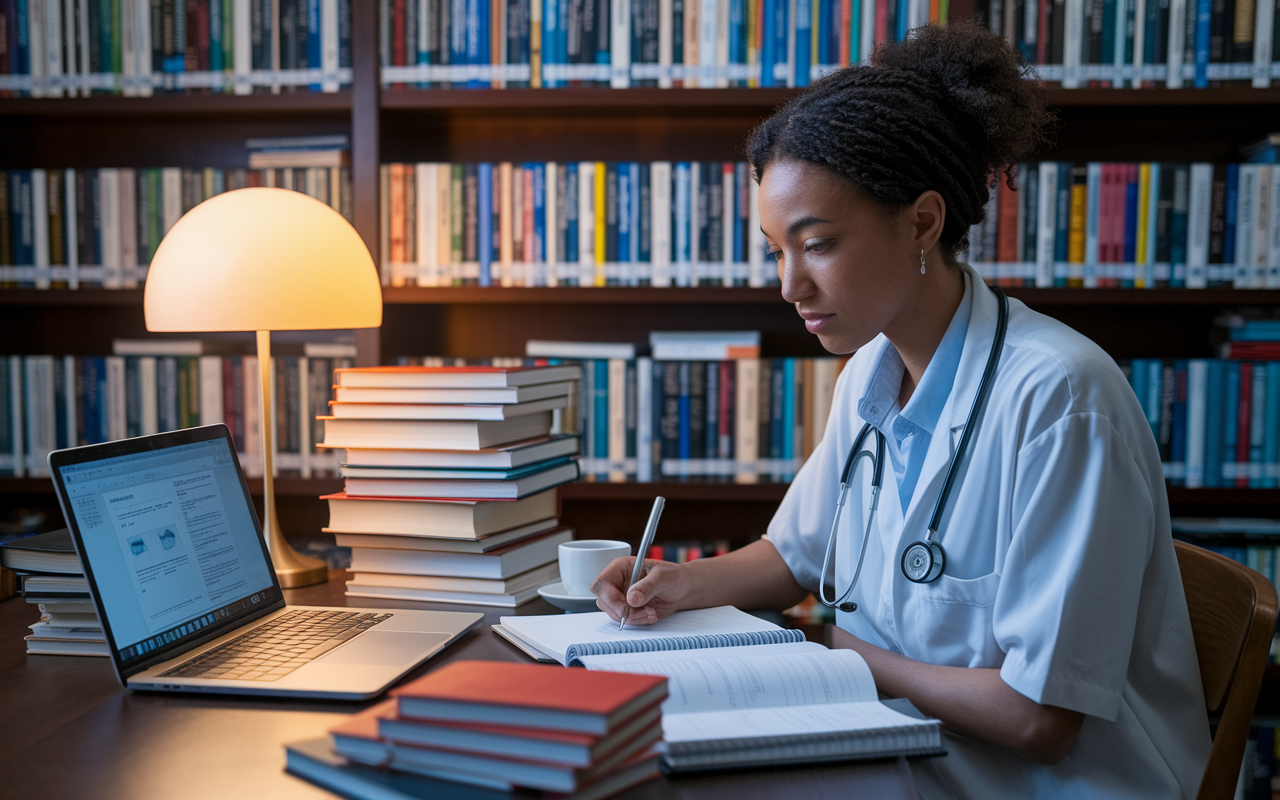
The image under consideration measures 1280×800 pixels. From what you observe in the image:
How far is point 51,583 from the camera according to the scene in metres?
0.94

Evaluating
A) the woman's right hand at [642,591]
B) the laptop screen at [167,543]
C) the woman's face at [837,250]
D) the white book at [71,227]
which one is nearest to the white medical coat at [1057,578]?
the woman's face at [837,250]

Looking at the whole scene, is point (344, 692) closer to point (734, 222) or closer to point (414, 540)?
point (414, 540)

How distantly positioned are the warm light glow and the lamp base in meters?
0.34

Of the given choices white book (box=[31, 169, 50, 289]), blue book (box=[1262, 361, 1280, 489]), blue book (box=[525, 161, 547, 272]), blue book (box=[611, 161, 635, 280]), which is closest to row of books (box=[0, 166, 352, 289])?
white book (box=[31, 169, 50, 289])

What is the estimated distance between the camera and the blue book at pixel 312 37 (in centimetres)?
199

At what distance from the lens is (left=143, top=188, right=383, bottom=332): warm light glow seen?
1168mm

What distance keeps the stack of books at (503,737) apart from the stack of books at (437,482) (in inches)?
22.7

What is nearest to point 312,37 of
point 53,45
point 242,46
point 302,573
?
point 242,46

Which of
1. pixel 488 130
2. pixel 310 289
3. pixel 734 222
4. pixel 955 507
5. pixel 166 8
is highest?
pixel 166 8

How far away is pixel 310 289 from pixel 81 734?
0.63 metres

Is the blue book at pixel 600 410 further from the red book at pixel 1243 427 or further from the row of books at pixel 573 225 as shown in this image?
the red book at pixel 1243 427

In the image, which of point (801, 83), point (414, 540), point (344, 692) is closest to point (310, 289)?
point (414, 540)

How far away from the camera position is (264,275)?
1.18 m

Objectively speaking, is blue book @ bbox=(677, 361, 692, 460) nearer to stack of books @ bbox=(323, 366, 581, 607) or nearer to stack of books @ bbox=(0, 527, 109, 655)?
stack of books @ bbox=(323, 366, 581, 607)
